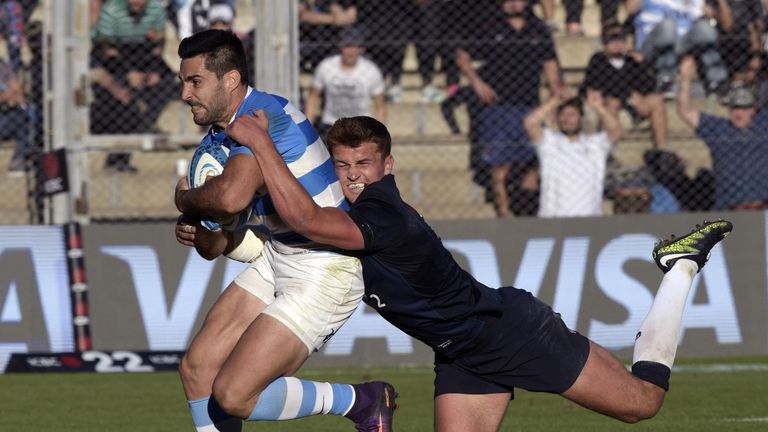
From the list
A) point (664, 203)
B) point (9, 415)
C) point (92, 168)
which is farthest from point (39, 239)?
point (664, 203)

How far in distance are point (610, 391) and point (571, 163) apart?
6614 mm

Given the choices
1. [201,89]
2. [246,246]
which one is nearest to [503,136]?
[246,246]

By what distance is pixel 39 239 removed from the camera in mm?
11703

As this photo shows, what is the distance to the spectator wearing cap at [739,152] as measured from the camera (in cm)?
1248

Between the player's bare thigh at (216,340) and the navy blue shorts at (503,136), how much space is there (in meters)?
6.44

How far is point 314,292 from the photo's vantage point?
627 cm

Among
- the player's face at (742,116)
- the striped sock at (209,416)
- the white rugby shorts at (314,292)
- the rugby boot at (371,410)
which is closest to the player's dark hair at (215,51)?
the white rugby shorts at (314,292)

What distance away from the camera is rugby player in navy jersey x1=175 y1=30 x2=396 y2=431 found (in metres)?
6.11

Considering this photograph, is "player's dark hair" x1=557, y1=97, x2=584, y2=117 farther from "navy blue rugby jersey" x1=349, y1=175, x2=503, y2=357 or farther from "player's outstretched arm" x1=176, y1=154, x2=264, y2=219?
"player's outstretched arm" x1=176, y1=154, x2=264, y2=219

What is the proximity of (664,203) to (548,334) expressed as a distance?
693 cm

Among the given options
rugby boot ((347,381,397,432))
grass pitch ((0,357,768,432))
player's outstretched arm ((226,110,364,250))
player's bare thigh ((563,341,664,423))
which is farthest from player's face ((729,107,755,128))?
player's outstretched arm ((226,110,364,250))

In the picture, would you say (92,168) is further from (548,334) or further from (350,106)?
(548,334)

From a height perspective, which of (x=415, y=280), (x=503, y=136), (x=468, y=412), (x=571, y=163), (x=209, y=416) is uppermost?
(x=415, y=280)

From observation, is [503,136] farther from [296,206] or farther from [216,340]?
[296,206]
